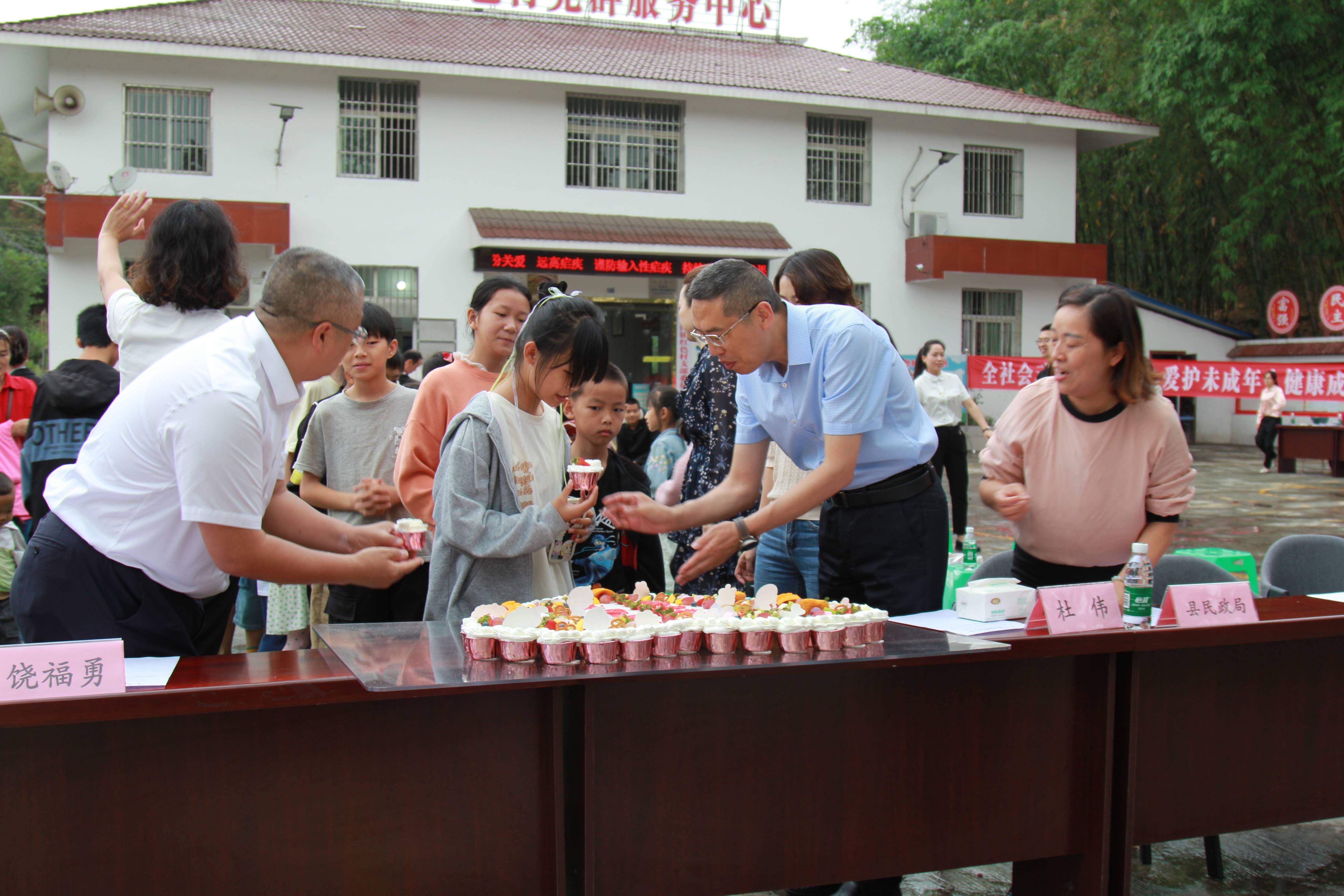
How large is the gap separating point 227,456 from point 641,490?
174 centimetres

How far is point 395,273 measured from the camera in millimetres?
14016

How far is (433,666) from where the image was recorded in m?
1.91

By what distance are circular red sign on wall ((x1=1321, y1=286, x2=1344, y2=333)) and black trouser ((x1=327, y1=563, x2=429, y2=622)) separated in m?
15.6

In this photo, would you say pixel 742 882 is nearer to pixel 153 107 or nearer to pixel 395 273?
pixel 395 273

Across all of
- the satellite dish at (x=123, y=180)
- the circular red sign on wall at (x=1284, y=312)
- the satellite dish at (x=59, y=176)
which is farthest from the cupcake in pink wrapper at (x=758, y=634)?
the circular red sign on wall at (x=1284, y=312)

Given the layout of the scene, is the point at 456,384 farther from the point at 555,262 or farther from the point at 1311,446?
the point at 1311,446

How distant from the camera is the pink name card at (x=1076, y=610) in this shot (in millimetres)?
2254

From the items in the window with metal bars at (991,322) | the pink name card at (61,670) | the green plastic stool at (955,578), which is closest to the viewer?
the pink name card at (61,670)

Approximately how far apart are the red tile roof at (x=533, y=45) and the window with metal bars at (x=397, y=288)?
8.79ft

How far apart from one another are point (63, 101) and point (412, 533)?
1300 cm

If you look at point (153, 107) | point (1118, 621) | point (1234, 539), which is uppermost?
point (153, 107)

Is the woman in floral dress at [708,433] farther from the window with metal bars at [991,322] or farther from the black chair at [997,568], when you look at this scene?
the window with metal bars at [991,322]

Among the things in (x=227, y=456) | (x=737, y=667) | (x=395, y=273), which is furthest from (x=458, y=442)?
(x=395, y=273)

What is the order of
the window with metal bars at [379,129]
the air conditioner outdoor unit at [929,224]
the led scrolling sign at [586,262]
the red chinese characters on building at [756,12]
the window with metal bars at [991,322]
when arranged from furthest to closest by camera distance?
the red chinese characters on building at [756,12], the window with metal bars at [991,322], the air conditioner outdoor unit at [929,224], the led scrolling sign at [586,262], the window with metal bars at [379,129]
